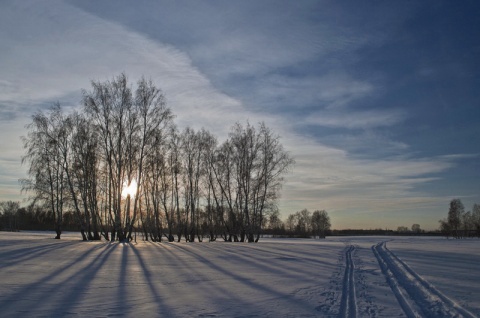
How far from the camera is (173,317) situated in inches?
284

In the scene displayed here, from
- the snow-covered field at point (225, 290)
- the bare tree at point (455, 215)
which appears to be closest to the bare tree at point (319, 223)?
the bare tree at point (455, 215)

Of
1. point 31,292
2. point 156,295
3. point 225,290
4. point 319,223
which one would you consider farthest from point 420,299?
point 319,223

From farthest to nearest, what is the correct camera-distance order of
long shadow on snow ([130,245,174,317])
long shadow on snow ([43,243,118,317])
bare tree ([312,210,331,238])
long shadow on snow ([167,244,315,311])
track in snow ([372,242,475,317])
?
1. bare tree ([312,210,331,238])
2. long shadow on snow ([167,244,315,311])
3. track in snow ([372,242,475,317])
4. long shadow on snow ([43,243,118,317])
5. long shadow on snow ([130,245,174,317])

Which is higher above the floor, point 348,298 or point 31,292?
point 31,292

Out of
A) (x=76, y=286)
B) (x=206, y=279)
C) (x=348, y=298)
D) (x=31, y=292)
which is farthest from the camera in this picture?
(x=206, y=279)

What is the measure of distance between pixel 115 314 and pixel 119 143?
27.6m

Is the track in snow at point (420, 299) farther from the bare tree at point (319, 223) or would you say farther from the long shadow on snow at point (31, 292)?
the bare tree at point (319, 223)

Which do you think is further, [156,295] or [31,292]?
[156,295]

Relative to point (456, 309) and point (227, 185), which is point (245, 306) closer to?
point (456, 309)

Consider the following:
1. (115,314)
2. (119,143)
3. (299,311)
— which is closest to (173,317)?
(115,314)

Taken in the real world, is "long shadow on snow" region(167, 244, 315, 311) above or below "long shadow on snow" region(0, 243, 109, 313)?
below

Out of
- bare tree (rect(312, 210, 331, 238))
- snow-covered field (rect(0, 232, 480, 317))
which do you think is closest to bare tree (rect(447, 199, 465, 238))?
bare tree (rect(312, 210, 331, 238))

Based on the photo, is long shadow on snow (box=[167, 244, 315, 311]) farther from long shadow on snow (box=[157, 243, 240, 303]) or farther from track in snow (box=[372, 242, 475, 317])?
track in snow (box=[372, 242, 475, 317])

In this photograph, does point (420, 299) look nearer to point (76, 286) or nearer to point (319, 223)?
point (76, 286)
